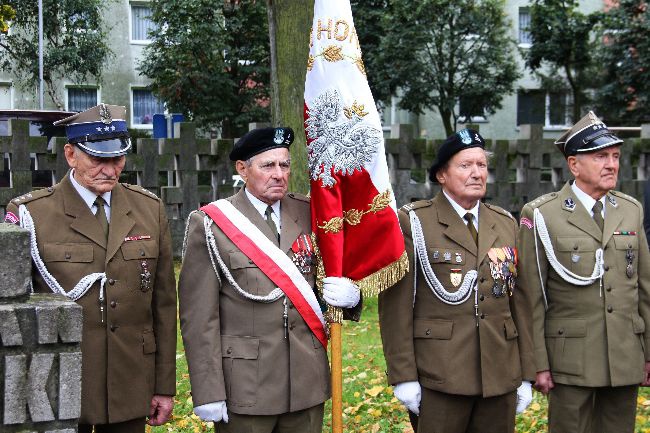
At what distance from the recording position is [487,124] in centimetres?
3000

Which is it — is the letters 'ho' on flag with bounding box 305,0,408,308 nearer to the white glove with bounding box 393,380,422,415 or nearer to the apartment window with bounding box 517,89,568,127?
the white glove with bounding box 393,380,422,415

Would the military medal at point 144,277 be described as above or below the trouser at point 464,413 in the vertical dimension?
above

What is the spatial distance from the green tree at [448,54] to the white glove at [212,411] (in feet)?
65.3

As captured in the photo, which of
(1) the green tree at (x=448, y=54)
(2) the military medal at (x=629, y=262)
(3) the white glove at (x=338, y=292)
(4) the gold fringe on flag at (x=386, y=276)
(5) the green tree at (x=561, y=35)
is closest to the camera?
(3) the white glove at (x=338, y=292)

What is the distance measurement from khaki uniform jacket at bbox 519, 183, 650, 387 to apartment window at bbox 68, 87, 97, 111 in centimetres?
2211

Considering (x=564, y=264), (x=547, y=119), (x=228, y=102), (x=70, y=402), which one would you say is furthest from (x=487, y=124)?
(x=70, y=402)

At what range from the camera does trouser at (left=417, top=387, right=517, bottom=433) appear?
439 cm

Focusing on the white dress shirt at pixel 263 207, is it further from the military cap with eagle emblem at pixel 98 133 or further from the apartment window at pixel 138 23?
the apartment window at pixel 138 23

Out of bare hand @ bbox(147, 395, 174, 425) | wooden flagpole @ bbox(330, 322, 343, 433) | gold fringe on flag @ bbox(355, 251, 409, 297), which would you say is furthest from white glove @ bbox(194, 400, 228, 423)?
gold fringe on flag @ bbox(355, 251, 409, 297)

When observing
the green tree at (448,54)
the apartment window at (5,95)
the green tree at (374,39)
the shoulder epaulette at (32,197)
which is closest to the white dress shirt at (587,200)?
the shoulder epaulette at (32,197)

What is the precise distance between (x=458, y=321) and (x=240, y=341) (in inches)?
43.1

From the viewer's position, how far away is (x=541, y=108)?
30.3 meters

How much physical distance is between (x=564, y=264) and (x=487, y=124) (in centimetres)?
2575

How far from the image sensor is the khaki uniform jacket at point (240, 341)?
3992mm
